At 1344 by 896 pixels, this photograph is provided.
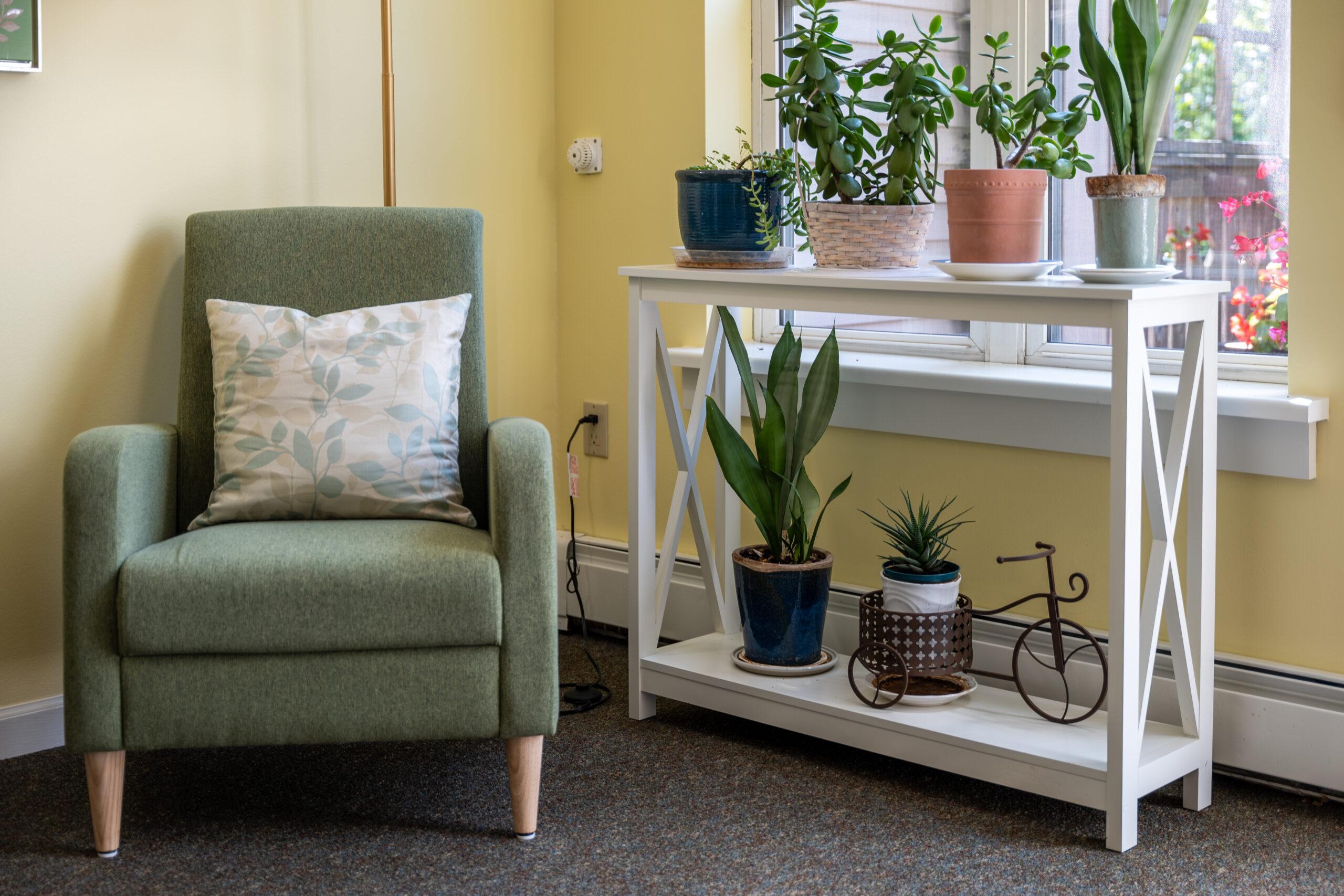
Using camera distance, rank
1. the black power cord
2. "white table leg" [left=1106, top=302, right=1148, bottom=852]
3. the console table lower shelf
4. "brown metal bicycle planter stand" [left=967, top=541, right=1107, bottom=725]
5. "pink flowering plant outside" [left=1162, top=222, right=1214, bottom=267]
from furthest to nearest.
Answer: the black power cord → "pink flowering plant outside" [left=1162, top=222, right=1214, bottom=267] → "brown metal bicycle planter stand" [left=967, top=541, right=1107, bottom=725] → the console table lower shelf → "white table leg" [left=1106, top=302, right=1148, bottom=852]

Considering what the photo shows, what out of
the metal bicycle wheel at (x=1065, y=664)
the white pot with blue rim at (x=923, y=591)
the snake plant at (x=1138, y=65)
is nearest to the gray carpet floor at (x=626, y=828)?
the metal bicycle wheel at (x=1065, y=664)

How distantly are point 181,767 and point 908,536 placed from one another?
1.25 m

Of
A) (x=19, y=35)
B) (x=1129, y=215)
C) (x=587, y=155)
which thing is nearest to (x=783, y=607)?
(x=1129, y=215)

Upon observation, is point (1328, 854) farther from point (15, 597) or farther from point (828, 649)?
point (15, 597)

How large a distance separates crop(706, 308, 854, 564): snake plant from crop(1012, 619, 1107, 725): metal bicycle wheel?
40 cm

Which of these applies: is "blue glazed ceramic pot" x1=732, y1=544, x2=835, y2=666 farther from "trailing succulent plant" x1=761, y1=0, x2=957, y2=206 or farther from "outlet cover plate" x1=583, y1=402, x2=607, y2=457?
"outlet cover plate" x1=583, y1=402, x2=607, y2=457

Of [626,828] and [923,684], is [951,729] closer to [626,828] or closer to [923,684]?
[923,684]

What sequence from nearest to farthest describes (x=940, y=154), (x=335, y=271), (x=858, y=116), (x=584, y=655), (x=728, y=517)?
(x=858, y=116)
(x=335, y=271)
(x=940, y=154)
(x=728, y=517)
(x=584, y=655)

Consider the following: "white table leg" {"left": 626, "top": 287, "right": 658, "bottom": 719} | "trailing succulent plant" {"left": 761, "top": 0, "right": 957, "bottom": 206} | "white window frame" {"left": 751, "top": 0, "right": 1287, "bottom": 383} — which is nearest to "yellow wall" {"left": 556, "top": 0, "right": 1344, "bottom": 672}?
"white window frame" {"left": 751, "top": 0, "right": 1287, "bottom": 383}

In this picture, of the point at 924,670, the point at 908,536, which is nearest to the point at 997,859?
the point at 924,670

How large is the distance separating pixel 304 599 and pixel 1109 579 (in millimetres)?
1126

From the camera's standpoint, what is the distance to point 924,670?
6.88 ft

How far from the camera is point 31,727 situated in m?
2.28

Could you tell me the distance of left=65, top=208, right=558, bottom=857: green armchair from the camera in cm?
179
